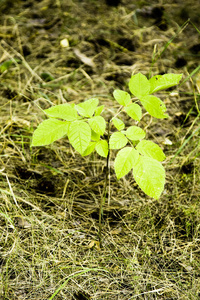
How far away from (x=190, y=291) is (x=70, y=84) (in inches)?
68.2

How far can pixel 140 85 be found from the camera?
1040 millimetres

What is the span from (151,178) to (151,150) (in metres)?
0.12

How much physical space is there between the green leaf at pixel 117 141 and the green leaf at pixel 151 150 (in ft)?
0.22

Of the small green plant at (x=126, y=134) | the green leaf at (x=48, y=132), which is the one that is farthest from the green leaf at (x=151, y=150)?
the green leaf at (x=48, y=132)

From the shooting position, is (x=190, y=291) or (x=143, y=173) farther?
(x=190, y=291)

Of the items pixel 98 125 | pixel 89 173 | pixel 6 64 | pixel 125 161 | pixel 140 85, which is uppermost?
pixel 140 85

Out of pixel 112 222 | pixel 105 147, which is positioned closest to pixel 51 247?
pixel 112 222

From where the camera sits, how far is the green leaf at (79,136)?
Result: 37.4 inches

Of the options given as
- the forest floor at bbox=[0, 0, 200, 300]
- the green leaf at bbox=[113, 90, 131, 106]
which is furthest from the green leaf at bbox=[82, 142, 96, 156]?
the forest floor at bbox=[0, 0, 200, 300]

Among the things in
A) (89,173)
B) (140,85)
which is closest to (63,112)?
(140,85)

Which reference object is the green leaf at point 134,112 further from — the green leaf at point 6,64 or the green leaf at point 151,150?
the green leaf at point 6,64

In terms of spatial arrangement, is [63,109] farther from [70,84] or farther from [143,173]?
[70,84]

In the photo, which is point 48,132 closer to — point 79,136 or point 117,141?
point 79,136

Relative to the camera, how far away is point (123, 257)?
1312 millimetres
